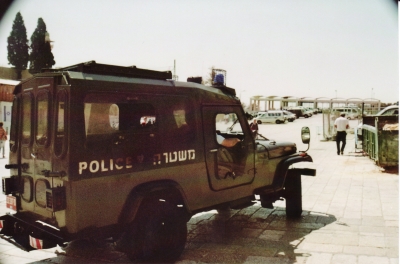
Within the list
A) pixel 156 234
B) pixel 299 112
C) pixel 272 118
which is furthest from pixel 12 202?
pixel 299 112

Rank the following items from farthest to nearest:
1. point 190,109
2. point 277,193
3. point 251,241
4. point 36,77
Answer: point 277,193 → point 251,241 → point 190,109 → point 36,77

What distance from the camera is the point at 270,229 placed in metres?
5.52

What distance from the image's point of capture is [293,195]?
19.8 feet

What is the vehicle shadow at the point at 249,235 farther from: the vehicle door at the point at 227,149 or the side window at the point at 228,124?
the side window at the point at 228,124

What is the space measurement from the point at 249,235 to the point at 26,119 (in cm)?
330

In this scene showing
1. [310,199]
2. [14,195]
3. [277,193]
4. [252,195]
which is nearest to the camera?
[14,195]

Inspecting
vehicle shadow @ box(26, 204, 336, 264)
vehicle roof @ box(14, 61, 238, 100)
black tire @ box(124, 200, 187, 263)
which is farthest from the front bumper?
vehicle roof @ box(14, 61, 238, 100)

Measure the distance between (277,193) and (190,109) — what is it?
2387mm

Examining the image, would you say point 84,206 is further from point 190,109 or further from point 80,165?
point 190,109

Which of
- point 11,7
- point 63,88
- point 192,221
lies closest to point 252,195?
point 192,221

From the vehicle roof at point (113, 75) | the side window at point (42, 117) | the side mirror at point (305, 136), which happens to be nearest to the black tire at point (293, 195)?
the side mirror at point (305, 136)

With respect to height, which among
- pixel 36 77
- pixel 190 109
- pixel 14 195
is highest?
pixel 36 77

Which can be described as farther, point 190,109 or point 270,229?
point 270,229

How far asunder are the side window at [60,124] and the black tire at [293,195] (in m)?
3.85
